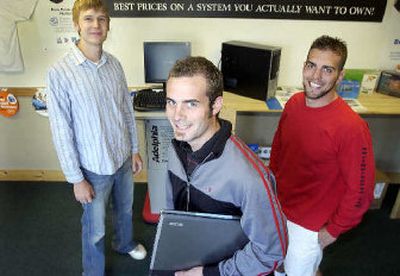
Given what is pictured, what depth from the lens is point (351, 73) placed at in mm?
2426

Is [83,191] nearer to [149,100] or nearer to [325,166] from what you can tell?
[149,100]

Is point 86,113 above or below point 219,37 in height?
below

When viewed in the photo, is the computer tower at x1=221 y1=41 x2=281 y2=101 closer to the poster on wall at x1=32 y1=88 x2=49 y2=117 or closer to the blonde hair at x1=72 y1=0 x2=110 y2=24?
the blonde hair at x1=72 y1=0 x2=110 y2=24

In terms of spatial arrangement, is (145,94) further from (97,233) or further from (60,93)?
(97,233)

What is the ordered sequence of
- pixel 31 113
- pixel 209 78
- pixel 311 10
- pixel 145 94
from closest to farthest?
pixel 209 78 → pixel 145 94 → pixel 311 10 → pixel 31 113

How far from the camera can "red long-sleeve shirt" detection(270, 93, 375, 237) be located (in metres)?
1.36

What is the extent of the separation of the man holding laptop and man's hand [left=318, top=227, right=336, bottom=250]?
1.87 ft

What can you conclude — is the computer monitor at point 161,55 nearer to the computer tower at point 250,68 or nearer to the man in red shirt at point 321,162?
the computer tower at point 250,68

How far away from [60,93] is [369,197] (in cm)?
140

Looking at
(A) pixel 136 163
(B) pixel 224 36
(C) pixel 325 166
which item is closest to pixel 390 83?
(B) pixel 224 36

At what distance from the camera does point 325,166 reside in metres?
1.47

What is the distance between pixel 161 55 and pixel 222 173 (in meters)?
1.46

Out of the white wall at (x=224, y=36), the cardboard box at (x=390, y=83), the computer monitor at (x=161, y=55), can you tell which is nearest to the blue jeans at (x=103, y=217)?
the computer monitor at (x=161, y=55)

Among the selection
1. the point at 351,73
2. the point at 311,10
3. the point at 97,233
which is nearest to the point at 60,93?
the point at 97,233
